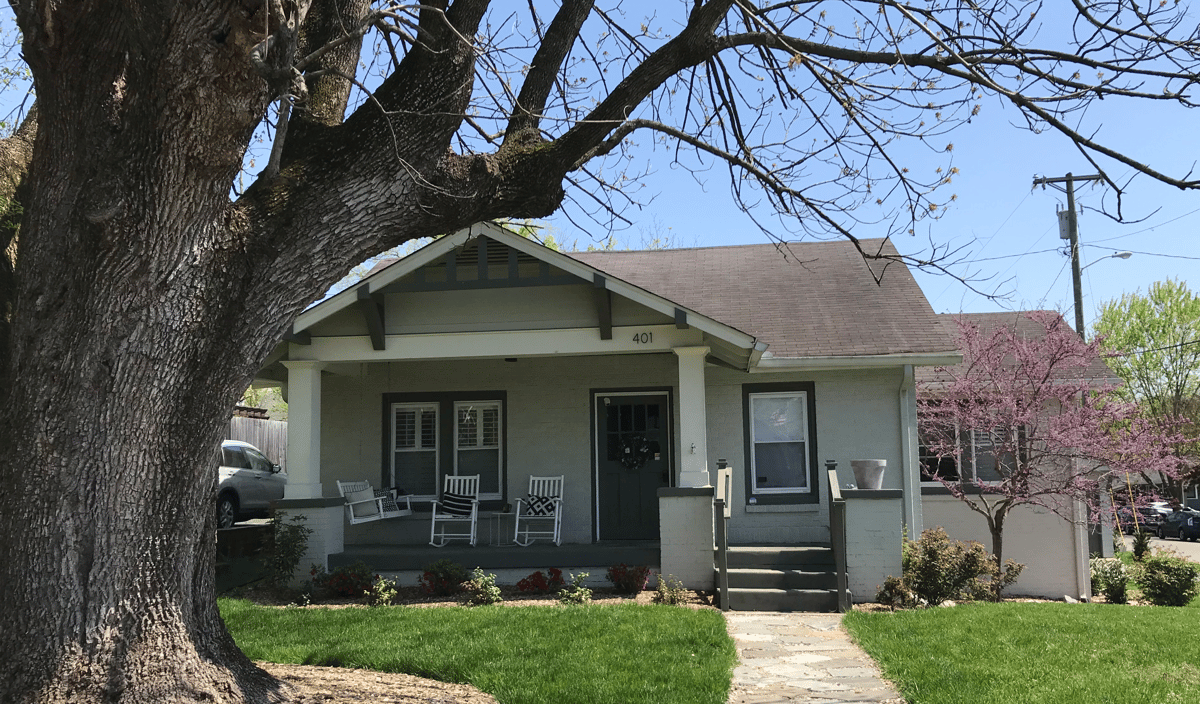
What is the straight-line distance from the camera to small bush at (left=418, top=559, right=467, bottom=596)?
1087 cm

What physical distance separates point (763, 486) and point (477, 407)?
427 centimetres

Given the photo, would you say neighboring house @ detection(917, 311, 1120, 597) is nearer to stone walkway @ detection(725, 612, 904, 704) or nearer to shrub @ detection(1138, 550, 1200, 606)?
shrub @ detection(1138, 550, 1200, 606)

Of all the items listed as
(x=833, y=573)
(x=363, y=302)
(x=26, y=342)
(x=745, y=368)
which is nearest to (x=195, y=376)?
(x=26, y=342)

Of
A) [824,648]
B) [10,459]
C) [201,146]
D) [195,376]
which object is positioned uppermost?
[201,146]

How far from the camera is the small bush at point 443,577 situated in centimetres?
1087

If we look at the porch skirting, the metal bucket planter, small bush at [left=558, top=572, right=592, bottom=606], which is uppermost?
the metal bucket planter

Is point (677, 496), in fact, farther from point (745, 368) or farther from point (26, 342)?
point (26, 342)

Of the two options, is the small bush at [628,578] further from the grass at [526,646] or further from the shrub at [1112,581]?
the shrub at [1112,581]

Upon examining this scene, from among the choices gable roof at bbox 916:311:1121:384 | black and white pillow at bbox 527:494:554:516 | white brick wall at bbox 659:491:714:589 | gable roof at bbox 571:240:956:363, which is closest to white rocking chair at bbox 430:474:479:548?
black and white pillow at bbox 527:494:554:516

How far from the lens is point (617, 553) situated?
11398 millimetres

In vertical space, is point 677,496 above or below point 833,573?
above

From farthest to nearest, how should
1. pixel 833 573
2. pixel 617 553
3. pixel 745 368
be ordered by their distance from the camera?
pixel 745 368, pixel 617 553, pixel 833 573

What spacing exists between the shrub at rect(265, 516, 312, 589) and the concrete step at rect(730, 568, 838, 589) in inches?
206

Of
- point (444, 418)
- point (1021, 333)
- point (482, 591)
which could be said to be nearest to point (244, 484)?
point (444, 418)
